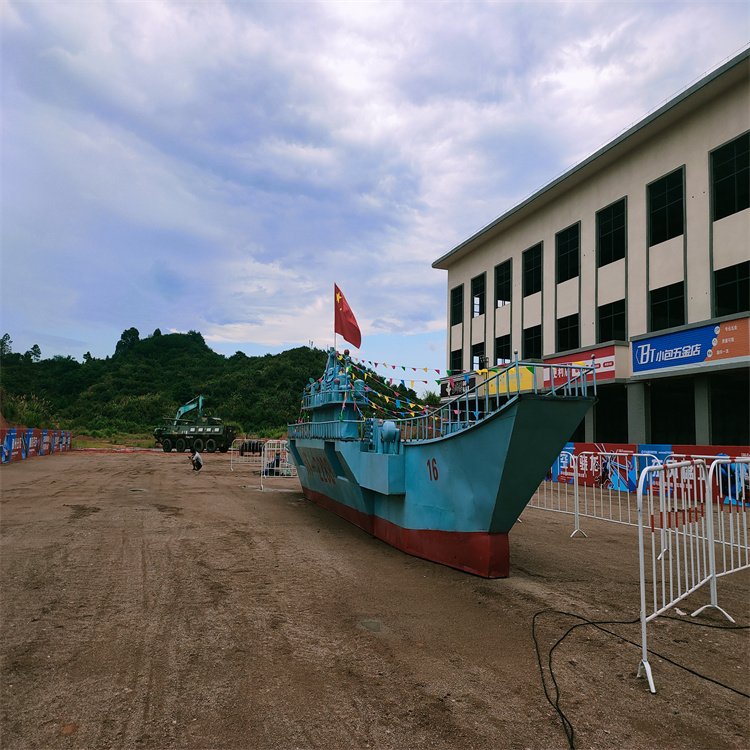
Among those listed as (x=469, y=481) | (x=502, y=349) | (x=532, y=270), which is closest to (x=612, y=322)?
(x=532, y=270)

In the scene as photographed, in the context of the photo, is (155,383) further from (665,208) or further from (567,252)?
(665,208)

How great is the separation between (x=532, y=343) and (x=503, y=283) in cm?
383

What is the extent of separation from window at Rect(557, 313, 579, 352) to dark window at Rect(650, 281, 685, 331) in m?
3.54

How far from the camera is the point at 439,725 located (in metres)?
2.95

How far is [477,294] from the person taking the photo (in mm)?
27578

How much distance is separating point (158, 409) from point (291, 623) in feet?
176

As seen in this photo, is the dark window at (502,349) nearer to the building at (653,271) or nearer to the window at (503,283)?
the building at (653,271)

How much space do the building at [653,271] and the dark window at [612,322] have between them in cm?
4

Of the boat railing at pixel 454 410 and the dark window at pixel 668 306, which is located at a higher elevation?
the dark window at pixel 668 306

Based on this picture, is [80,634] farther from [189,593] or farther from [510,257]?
[510,257]

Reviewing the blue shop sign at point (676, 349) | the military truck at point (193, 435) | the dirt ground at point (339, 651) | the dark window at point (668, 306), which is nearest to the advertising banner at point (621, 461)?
the blue shop sign at point (676, 349)

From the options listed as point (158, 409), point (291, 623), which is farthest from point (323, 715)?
point (158, 409)

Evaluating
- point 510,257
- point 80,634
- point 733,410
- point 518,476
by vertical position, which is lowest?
point 80,634

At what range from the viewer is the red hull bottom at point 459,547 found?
19.3 ft
